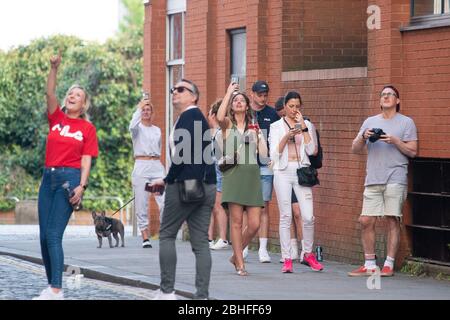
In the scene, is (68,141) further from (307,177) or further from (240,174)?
(307,177)

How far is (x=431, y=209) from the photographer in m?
15.0

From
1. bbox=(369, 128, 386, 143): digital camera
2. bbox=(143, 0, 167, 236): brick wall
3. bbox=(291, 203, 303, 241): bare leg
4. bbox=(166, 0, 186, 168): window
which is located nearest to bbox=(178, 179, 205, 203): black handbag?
bbox=(369, 128, 386, 143): digital camera

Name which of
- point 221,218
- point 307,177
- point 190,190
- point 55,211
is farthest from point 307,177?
point 55,211

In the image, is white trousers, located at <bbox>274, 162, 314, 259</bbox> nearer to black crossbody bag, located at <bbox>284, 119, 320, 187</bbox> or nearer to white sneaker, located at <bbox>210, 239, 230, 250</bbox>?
black crossbody bag, located at <bbox>284, 119, 320, 187</bbox>

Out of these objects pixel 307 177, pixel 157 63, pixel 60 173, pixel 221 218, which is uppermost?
pixel 157 63

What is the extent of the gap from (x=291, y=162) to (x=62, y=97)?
1142 inches

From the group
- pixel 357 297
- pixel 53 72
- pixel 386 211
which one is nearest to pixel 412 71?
pixel 386 211

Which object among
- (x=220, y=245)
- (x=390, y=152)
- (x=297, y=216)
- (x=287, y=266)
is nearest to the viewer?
(x=390, y=152)

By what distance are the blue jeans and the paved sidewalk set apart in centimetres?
125

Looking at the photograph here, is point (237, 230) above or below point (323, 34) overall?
below

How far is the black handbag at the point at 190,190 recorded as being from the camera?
Answer: 475 inches

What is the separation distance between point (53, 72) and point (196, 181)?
1.66 meters

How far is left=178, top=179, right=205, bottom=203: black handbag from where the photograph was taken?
39.6 ft

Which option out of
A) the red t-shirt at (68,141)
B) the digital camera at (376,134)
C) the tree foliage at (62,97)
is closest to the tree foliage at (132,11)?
the tree foliage at (62,97)
